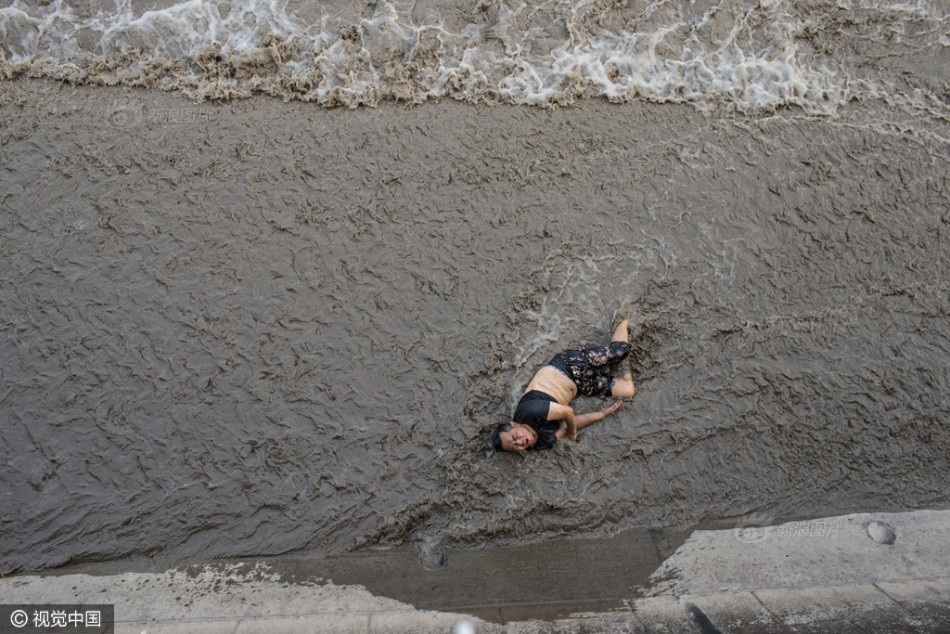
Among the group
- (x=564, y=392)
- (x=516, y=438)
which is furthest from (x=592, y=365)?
(x=516, y=438)

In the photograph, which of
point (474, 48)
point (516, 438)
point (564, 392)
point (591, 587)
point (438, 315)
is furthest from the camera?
point (474, 48)

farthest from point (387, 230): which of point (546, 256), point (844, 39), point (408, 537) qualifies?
point (844, 39)

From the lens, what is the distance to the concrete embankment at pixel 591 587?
276 centimetres

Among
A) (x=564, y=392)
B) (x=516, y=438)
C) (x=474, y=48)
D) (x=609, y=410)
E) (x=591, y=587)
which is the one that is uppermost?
(x=474, y=48)

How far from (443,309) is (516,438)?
0.94 meters

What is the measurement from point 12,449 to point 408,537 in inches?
89.4

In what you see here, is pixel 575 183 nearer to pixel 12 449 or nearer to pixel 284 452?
pixel 284 452

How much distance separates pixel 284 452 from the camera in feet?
11.1

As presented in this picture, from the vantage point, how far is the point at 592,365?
136 inches

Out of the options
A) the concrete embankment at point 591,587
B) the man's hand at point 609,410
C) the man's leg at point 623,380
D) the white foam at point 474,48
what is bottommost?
the concrete embankment at point 591,587

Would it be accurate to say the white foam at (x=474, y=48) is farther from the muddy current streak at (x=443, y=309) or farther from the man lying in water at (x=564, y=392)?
the man lying in water at (x=564, y=392)

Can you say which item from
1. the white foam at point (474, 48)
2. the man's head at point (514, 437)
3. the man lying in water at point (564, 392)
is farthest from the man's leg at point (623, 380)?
the white foam at point (474, 48)

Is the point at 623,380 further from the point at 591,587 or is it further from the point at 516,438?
the point at 591,587

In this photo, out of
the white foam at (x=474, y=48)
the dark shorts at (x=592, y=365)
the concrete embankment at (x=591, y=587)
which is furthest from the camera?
the white foam at (x=474, y=48)
